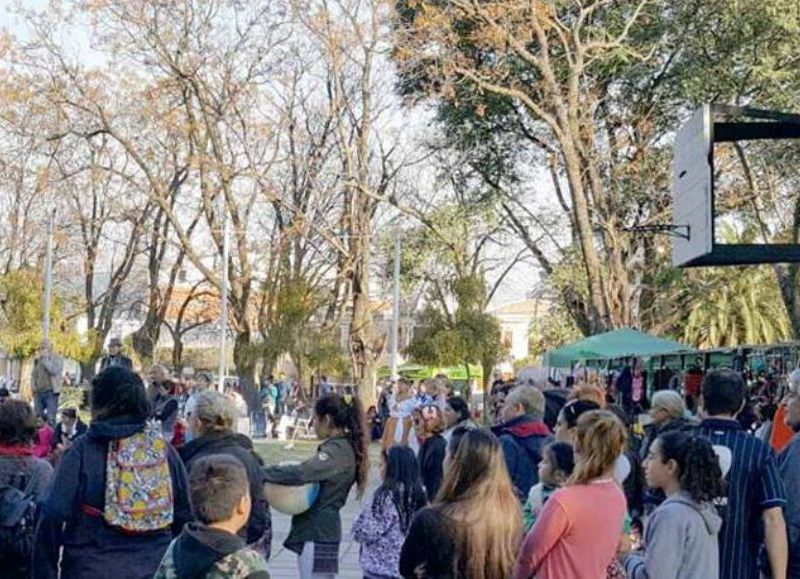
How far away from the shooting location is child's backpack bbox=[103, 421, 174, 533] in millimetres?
5418

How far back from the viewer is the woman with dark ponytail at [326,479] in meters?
7.20

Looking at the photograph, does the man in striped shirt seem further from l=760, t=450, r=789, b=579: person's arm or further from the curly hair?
the curly hair

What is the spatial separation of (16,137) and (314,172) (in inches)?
383

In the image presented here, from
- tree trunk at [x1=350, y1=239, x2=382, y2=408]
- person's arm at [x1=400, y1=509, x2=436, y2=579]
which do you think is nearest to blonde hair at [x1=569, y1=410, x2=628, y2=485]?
person's arm at [x1=400, y1=509, x2=436, y2=579]

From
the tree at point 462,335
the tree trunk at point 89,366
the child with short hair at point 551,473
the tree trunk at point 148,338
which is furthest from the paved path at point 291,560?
the tree trunk at point 148,338

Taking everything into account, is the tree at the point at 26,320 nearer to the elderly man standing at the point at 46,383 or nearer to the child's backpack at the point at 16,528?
the elderly man standing at the point at 46,383

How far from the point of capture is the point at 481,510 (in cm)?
477

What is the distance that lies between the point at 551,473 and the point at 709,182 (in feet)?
30.9

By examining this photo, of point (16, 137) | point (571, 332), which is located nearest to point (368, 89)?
point (16, 137)

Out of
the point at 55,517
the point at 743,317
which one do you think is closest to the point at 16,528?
the point at 55,517

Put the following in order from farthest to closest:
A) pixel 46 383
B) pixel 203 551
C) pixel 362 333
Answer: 1. pixel 362 333
2. pixel 46 383
3. pixel 203 551

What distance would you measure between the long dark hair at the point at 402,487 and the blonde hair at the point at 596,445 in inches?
71.2

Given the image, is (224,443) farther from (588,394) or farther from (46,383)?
(46,383)

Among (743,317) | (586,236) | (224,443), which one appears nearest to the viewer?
(224,443)
